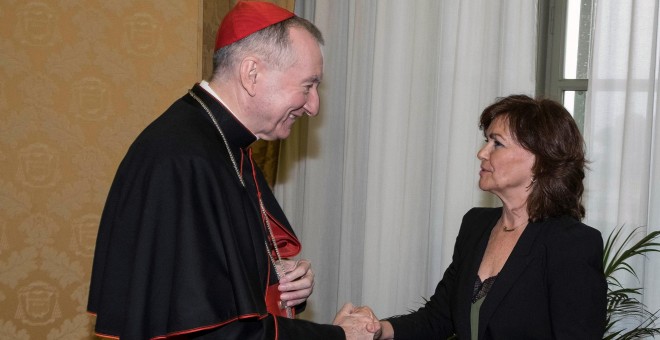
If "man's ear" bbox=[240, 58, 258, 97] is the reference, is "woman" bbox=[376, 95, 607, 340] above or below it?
below

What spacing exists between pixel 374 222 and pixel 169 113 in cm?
213

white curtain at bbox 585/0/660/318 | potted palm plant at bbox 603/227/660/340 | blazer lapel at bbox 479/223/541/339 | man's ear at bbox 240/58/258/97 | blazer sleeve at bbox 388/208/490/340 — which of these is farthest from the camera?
white curtain at bbox 585/0/660/318

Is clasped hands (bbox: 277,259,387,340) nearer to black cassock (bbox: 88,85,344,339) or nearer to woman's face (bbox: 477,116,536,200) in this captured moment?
black cassock (bbox: 88,85,344,339)

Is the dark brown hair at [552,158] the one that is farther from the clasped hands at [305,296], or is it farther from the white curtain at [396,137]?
the white curtain at [396,137]

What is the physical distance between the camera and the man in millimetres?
1847

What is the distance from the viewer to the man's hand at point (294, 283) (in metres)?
2.20

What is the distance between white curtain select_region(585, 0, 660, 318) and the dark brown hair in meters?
1.03

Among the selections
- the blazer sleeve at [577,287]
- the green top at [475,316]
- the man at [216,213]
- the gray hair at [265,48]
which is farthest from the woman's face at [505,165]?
the gray hair at [265,48]

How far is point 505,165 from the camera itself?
255cm

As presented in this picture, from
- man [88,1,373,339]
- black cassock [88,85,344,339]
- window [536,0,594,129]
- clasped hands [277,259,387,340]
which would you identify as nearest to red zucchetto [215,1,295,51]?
man [88,1,373,339]

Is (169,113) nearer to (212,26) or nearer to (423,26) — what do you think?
(212,26)

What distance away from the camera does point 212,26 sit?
3.61 m

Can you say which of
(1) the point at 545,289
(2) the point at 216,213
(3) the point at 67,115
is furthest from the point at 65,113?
(1) the point at 545,289

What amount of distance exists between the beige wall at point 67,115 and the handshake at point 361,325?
138cm
